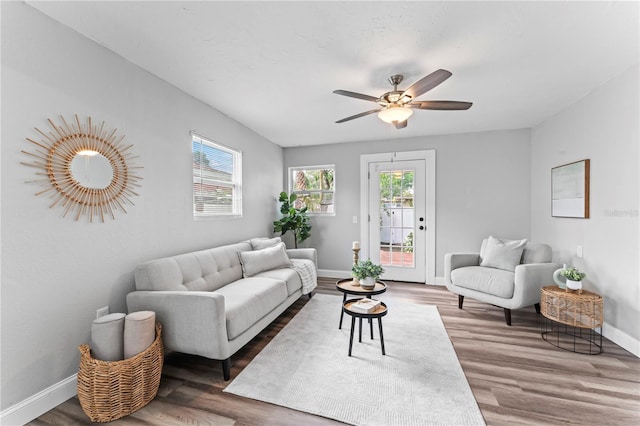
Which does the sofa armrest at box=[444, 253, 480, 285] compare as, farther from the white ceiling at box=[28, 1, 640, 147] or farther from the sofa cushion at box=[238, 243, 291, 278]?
the sofa cushion at box=[238, 243, 291, 278]

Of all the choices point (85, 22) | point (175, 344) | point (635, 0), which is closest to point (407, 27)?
point (635, 0)

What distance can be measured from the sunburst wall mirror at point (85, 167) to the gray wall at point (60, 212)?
6 cm

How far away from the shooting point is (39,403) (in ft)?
5.54

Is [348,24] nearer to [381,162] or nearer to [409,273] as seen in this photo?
[381,162]

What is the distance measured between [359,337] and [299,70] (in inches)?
97.4

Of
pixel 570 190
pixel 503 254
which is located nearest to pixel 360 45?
pixel 503 254

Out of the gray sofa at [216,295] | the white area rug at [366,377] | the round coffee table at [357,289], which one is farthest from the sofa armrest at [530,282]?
the gray sofa at [216,295]

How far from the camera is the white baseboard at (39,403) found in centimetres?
157

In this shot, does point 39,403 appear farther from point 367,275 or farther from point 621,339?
point 621,339

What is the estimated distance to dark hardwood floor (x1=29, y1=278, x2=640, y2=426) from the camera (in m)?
1.65

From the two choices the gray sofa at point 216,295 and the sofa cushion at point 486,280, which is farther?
the sofa cushion at point 486,280

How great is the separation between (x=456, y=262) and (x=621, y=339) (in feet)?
5.01

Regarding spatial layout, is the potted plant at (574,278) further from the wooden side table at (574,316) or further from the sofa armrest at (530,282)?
the sofa armrest at (530,282)

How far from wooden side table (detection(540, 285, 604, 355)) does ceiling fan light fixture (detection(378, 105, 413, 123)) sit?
2.15 m
